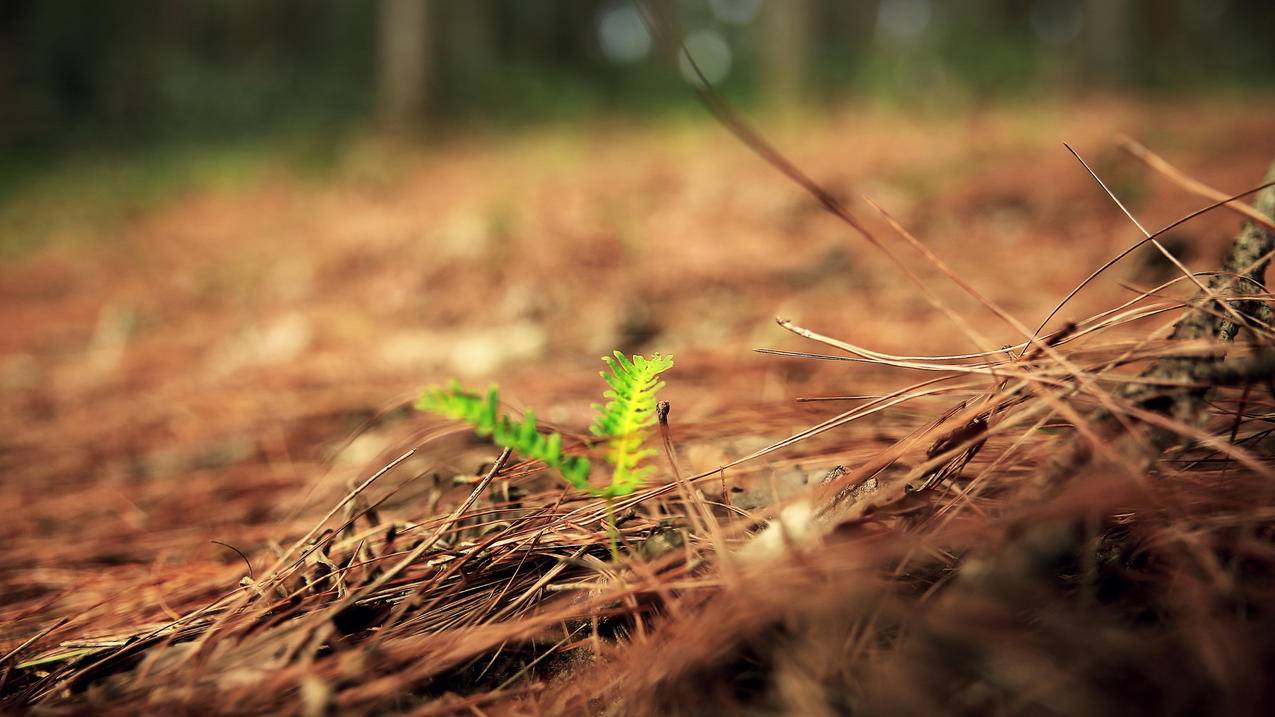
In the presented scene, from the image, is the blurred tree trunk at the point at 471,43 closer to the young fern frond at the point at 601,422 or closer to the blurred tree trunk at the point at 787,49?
the blurred tree trunk at the point at 787,49

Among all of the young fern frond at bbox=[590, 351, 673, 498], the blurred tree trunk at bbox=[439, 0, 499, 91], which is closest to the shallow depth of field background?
the blurred tree trunk at bbox=[439, 0, 499, 91]

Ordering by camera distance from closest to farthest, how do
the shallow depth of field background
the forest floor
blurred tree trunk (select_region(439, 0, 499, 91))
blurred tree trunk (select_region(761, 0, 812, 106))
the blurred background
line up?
the forest floor, the shallow depth of field background, the blurred background, blurred tree trunk (select_region(761, 0, 812, 106)), blurred tree trunk (select_region(439, 0, 499, 91))

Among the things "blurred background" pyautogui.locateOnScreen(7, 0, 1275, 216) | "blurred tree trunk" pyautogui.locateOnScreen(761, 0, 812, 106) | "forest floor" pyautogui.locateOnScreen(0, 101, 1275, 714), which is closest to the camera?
"forest floor" pyautogui.locateOnScreen(0, 101, 1275, 714)

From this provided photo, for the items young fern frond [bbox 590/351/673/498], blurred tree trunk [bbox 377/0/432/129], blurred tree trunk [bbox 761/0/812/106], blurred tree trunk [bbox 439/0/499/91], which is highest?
blurred tree trunk [bbox 439/0/499/91]

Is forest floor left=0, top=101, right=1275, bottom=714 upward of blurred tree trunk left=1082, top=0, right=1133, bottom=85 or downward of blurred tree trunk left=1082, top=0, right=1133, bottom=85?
downward

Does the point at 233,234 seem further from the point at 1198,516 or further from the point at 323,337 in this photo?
the point at 1198,516

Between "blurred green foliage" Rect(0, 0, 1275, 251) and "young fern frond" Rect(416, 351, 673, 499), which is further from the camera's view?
"blurred green foliage" Rect(0, 0, 1275, 251)

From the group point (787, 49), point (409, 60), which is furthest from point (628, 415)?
point (409, 60)

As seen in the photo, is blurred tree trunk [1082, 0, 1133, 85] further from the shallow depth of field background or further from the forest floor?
the forest floor
